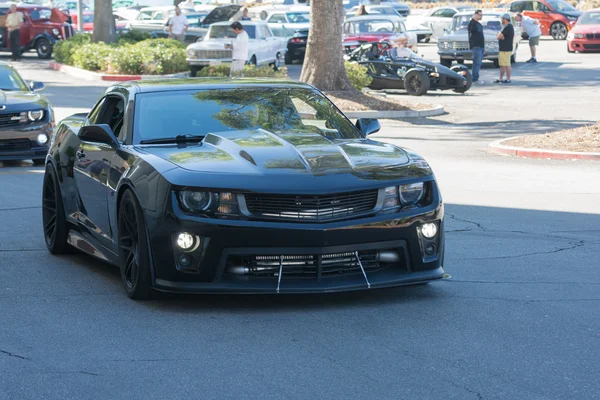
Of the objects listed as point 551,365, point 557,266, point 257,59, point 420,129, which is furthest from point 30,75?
point 551,365

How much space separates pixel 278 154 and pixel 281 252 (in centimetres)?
78

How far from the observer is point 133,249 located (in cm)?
743

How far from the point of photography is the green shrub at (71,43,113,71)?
3431cm

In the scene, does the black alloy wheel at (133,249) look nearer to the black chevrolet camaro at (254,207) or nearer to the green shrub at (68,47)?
the black chevrolet camaro at (254,207)

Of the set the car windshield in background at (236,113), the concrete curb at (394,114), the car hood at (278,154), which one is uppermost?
the car windshield in background at (236,113)

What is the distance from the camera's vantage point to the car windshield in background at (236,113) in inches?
320

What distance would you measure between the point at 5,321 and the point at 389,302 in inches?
95.8

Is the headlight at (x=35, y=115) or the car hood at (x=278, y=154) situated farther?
the headlight at (x=35, y=115)

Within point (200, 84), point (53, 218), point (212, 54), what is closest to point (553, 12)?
point (212, 54)

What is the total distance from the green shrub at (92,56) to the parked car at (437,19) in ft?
76.7

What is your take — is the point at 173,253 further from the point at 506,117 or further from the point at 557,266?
the point at 506,117

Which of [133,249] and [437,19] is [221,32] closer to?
[437,19]

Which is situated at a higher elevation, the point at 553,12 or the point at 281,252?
the point at 281,252

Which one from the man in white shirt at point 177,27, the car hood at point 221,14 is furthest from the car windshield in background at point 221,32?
the car hood at point 221,14
